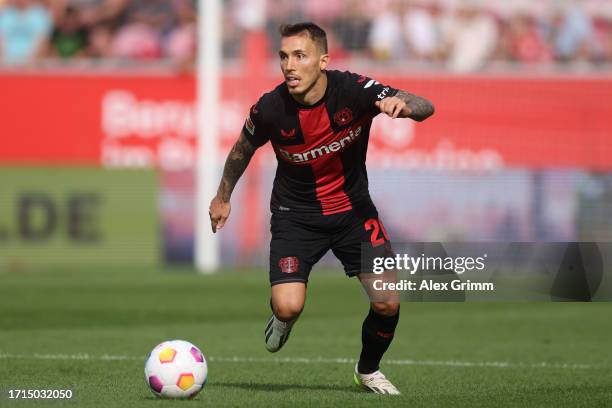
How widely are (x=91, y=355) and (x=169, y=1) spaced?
1569 cm

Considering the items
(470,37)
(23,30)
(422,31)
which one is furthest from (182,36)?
(470,37)

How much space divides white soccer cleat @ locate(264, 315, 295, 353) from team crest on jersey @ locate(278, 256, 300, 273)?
37 cm

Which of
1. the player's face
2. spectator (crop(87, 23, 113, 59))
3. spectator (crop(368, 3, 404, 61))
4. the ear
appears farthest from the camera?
spectator (crop(87, 23, 113, 59))

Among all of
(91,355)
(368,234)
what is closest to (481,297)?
(368,234)

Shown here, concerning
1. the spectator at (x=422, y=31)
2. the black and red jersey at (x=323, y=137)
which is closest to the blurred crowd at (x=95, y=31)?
the spectator at (x=422, y=31)

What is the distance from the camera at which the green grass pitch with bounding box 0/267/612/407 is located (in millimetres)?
8234

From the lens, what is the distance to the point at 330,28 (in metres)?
24.0

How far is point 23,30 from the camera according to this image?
24594mm

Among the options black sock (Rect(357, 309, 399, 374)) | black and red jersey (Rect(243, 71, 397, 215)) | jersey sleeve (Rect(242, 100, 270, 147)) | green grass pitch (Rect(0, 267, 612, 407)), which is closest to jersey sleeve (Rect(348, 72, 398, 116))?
black and red jersey (Rect(243, 71, 397, 215))

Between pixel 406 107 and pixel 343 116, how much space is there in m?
0.66

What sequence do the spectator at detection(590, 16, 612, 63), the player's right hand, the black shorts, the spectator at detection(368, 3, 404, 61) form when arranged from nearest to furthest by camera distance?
the black shorts, the player's right hand, the spectator at detection(368, 3, 404, 61), the spectator at detection(590, 16, 612, 63)

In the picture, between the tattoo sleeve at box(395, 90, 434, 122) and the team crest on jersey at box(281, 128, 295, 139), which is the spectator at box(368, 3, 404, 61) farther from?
the tattoo sleeve at box(395, 90, 434, 122)

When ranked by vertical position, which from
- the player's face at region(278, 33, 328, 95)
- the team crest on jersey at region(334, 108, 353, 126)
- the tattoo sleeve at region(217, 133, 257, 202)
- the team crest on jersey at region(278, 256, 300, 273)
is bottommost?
the team crest on jersey at region(278, 256, 300, 273)

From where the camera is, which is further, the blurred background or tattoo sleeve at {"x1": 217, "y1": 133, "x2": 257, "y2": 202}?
the blurred background
